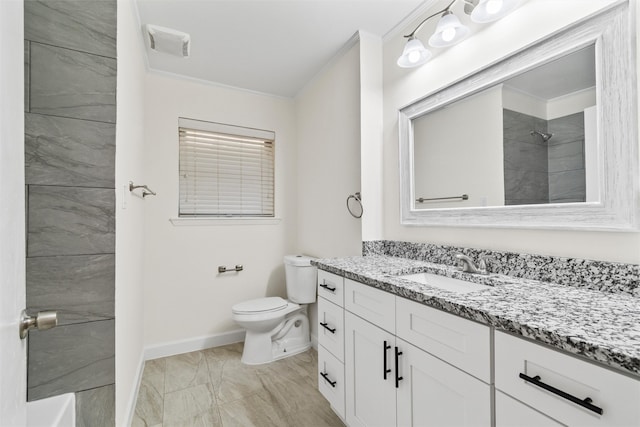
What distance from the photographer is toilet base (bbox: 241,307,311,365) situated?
2387 mm

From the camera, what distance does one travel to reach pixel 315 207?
270 centimetres

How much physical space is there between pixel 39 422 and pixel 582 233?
1860mm

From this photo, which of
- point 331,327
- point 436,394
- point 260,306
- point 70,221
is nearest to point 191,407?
point 260,306

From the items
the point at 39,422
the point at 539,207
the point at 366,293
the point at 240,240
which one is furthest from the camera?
the point at 240,240

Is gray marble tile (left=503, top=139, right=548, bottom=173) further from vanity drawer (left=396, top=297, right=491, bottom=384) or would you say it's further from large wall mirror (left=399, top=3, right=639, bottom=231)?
vanity drawer (left=396, top=297, right=491, bottom=384)

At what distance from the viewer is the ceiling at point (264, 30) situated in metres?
1.77

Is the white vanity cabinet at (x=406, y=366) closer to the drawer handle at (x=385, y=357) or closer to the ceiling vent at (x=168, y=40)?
the drawer handle at (x=385, y=357)

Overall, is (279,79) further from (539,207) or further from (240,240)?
(539,207)

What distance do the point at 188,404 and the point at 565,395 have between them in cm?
193

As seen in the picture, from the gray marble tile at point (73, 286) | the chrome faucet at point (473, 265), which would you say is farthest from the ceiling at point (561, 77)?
the gray marble tile at point (73, 286)

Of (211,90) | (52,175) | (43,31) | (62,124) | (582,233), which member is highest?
(211,90)

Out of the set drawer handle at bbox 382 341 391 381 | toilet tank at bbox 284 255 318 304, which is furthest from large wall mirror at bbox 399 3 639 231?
toilet tank at bbox 284 255 318 304

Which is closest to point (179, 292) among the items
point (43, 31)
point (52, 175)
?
point (52, 175)

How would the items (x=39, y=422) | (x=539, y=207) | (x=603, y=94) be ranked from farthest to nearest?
(x=539, y=207)
(x=603, y=94)
(x=39, y=422)
